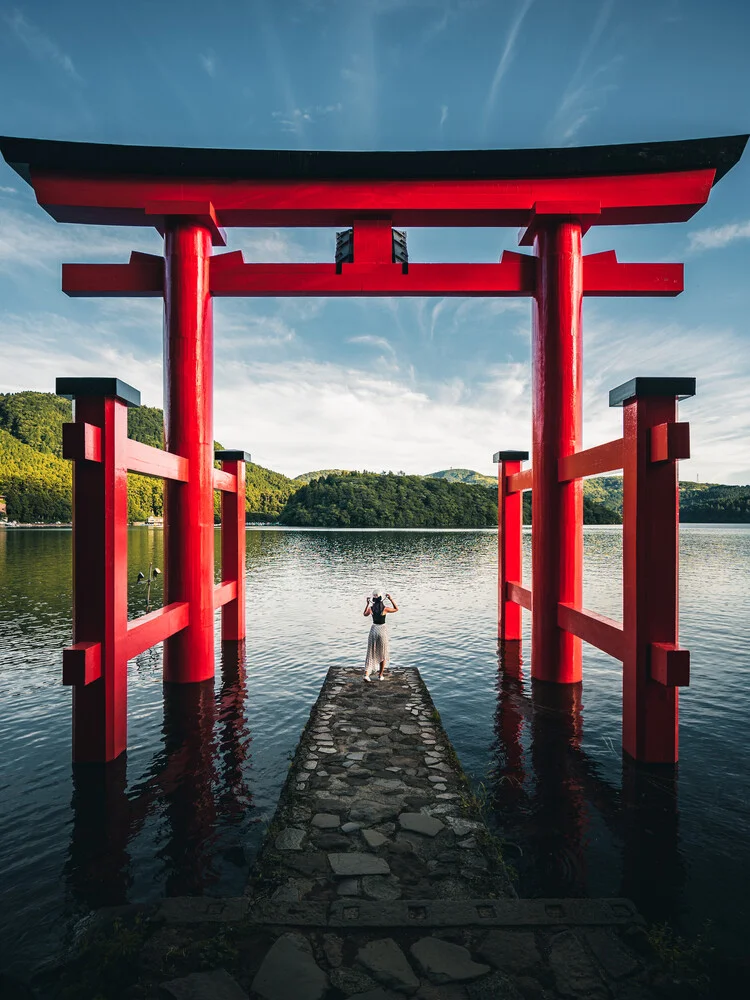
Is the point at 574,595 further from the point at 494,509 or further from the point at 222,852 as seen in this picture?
the point at 494,509

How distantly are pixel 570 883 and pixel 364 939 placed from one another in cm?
189

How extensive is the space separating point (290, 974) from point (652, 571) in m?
5.55

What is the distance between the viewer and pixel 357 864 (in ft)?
14.8

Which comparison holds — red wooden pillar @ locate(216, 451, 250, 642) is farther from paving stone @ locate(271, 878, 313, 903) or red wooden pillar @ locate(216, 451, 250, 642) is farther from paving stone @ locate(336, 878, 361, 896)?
paving stone @ locate(336, 878, 361, 896)

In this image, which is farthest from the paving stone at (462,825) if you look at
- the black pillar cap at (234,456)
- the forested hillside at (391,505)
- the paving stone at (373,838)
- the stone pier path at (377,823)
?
the forested hillside at (391,505)

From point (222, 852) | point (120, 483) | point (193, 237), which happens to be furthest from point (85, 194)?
point (222, 852)

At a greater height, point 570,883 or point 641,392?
point 641,392

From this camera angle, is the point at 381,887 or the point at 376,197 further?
the point at 376,197

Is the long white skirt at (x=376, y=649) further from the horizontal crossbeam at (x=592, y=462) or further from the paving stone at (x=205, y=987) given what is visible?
the paving stone at (x=205, y=987)

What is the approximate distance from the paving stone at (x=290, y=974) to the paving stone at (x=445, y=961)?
0.65 meters

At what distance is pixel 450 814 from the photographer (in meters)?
5.35

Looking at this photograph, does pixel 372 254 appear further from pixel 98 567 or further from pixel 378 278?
pixel 98 567

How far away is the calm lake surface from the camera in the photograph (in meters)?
4.44

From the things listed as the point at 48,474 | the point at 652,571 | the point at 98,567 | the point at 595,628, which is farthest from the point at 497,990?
the point at 48,474
